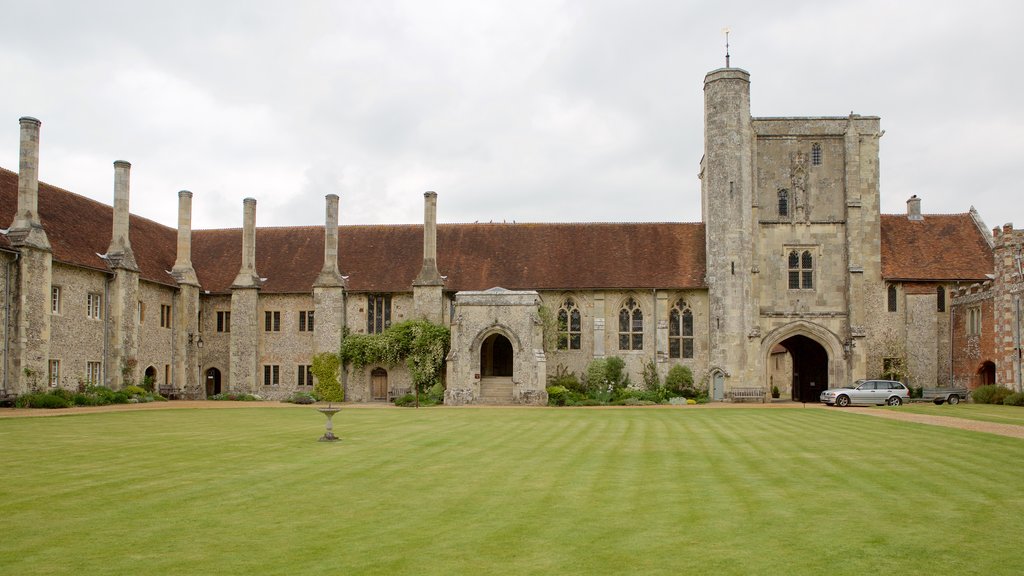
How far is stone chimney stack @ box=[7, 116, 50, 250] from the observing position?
104 feet

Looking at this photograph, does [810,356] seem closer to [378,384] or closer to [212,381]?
[378,384]

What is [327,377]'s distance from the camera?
42.0 m

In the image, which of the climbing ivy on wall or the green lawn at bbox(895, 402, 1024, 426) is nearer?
the green lawn at bbox(895, 402, 1024, 426)

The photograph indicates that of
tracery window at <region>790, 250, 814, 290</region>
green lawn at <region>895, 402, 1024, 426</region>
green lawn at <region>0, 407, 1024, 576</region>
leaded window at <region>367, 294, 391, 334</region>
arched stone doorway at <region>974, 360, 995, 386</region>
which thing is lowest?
green lawn at <region>895, 402, 1024, 426</region>

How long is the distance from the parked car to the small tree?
23.3m

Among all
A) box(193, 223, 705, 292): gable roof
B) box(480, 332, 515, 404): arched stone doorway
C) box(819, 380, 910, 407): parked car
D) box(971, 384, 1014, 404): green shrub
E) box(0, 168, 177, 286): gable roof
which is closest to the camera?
box(0, 168, 177, 286): gable roof

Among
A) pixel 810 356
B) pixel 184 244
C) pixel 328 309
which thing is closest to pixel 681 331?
pixel 810 356

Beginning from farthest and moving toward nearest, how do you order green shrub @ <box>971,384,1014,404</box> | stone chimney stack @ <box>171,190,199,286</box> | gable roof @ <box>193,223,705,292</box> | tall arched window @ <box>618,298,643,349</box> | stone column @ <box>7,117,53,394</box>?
gable roof @ <box>193,223,705,292</box>
stone chimney stack @ <box>171,190,199,286</box>
tall arched window @ <box>618,298,643,349</box>
green shrub @ <box>971,384,1014,404</box>
stone column @ <box>7,117,53,394</box>

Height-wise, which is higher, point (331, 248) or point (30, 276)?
point (331, 248)

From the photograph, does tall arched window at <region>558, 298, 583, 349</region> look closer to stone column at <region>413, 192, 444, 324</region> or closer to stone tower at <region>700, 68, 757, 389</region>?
stone column at <region>413, 192, 444, 324</region>

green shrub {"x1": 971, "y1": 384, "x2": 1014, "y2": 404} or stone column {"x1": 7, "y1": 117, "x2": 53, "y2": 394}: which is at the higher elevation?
stone column {"x1": 7, "y1": 117, "x2": 53, "y2": 394}

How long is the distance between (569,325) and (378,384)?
10340 millimetres


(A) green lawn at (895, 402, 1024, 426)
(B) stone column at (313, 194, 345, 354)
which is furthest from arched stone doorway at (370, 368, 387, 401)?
(A) green lawn at (895, 402, 1024, 426)

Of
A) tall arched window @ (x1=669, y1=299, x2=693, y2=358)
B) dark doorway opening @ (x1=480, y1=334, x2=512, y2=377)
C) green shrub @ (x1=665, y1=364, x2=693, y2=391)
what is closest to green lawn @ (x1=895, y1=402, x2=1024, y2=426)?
green shrub @ (x1=665, y1=364, x2=693, y2=391)
